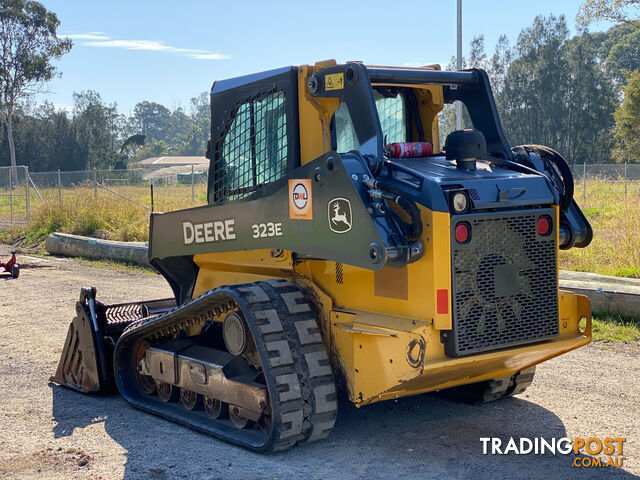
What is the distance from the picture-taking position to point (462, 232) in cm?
477

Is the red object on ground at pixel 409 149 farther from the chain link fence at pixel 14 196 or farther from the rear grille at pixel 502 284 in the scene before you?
the chain link fence at pixel 14 196

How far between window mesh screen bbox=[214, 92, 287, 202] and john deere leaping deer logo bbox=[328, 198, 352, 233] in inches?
34.7

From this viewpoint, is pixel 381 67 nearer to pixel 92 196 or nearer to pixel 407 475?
pixel 407 475

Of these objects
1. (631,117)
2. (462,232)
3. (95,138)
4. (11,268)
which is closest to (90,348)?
(462,232)

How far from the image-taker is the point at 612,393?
6.39 meters

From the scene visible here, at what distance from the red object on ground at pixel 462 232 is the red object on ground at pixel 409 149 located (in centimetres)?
109

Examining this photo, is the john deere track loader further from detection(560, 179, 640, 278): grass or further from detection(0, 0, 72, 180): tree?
detection(0, 0, 72, 180): tree

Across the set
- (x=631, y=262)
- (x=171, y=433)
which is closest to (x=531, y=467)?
(x=171, y=433)

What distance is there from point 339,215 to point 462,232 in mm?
751

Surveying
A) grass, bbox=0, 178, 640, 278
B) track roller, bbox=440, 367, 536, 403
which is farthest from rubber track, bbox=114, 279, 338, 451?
grass, bbox=0, 178, 640, 278

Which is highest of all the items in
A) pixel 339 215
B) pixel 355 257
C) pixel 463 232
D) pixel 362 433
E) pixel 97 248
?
pixel 339 215

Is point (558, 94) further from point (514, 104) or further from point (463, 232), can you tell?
point (463, 232)

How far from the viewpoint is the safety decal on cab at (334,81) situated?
518 centimetres

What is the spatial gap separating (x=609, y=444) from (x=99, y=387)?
4.04 meters
